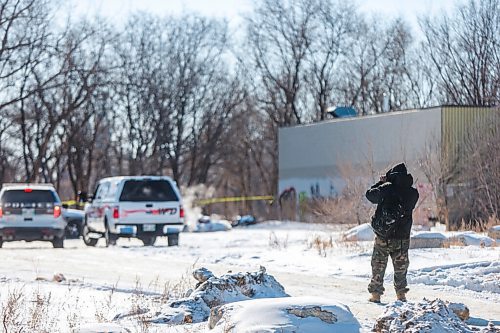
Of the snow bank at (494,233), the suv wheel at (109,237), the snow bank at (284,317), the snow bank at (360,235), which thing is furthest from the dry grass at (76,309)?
the suv wheel at (109,237)

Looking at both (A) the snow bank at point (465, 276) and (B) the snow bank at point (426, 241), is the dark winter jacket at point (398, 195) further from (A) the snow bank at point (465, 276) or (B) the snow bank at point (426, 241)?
(B) the snow bank at point (426, 241)

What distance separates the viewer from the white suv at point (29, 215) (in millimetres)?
28469

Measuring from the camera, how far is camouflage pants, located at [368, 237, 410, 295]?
13953mm

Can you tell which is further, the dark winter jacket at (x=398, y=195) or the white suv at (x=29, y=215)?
the white suv at (x=29, y=215)

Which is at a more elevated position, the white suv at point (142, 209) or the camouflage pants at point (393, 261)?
the white suv at point (142, 209)

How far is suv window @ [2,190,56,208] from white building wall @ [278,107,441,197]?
923 centimetres

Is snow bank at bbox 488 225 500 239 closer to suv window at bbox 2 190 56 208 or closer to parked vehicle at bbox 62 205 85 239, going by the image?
suv window at bbox 2 190 56 208

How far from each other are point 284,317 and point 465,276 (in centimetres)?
740

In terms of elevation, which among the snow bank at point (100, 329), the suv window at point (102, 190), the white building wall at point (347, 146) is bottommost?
the snow bank at point (100, 329)

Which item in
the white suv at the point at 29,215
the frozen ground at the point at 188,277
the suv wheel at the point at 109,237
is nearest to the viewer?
the frozen ground at the point at 188,277

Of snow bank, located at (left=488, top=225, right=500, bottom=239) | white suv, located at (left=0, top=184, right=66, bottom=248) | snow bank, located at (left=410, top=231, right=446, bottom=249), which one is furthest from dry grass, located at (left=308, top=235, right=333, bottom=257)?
white suv, located at (left=0, top=184, right=66, bottom=248)

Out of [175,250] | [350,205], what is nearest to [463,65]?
[350,205]

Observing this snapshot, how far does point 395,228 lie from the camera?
1392cm

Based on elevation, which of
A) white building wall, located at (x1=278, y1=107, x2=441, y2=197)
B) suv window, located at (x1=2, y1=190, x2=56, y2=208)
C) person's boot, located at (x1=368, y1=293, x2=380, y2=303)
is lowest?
person's boot, located at (x1=368, y1=293, x2=380, y2=303)
